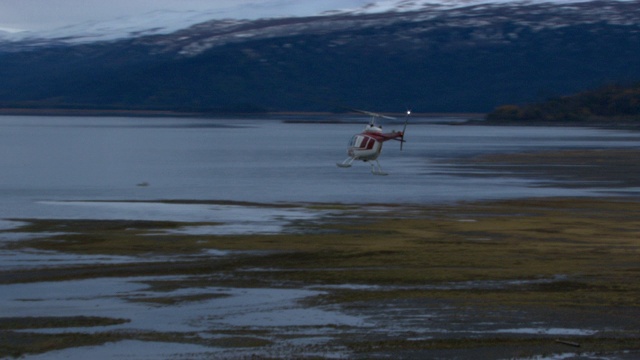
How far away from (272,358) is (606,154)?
42.4 m

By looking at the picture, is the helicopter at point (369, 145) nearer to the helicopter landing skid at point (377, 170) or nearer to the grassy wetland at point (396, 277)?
the helicopter landing skid at point (377, 170)

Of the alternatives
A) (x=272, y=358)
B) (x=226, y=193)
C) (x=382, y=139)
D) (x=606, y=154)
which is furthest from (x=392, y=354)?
(x=606, y=154)

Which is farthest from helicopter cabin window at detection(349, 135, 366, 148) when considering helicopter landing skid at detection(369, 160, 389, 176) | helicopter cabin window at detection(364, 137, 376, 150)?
helicopter landing skid at detection(369, 160, 389, 176)

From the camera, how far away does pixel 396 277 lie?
15492 millimetres

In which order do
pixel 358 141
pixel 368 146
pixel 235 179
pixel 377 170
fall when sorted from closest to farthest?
pixel 235 179 < pixel 377 170 < pixel 368 146 < pixel 358 141

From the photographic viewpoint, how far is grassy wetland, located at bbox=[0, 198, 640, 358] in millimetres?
11758

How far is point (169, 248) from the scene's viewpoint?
18547mm

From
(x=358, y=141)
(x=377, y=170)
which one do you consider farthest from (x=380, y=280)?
(x=358, y=141)

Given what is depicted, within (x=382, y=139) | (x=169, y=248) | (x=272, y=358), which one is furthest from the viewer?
(x=382, y=139)

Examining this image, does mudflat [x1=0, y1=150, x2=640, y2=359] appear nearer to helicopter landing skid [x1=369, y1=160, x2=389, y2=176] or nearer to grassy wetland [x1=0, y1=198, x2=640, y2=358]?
grassy wetland [x1=0, y1=198, x2=640, y2=358]

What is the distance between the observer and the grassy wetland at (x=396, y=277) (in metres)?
11.8

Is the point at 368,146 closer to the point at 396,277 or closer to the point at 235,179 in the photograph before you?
the point at 235,179

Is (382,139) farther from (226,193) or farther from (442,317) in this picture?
(442,317)

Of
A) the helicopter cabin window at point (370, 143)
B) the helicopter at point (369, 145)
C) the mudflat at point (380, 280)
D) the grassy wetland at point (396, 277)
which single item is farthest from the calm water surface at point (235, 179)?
the grassy wetland at point (396, 277)
